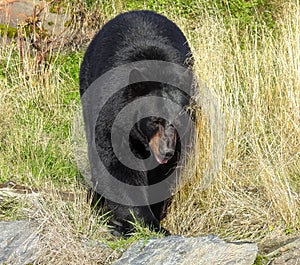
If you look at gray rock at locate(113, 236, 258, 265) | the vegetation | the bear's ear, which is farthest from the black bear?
gray rock at locate(113, 236, 258, 265)

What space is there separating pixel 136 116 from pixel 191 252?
3.92 feet

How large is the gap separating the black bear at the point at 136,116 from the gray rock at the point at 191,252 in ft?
2.34

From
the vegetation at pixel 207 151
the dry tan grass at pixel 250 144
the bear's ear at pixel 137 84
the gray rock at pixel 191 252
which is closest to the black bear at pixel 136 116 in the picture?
the bear's ear at pixel 137 84

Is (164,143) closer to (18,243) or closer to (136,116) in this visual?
(136,116)

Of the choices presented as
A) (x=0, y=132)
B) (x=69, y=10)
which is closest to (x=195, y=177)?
(x=0, y=132)

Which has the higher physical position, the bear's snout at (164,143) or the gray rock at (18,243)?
the bear's snout at (164,143)

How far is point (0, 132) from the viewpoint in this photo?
6.57 meters

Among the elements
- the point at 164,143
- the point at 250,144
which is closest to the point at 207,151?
the point at 250,144

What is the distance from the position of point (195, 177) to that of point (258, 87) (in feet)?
3.45

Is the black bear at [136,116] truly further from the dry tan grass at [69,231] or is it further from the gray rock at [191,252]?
the gray rock at [191,252]

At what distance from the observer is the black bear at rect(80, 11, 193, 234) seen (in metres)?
4.98

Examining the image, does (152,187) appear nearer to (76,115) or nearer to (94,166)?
(94,166)

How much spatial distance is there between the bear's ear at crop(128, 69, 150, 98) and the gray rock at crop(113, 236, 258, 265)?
3.62 feet

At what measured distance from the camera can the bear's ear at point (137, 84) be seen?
Answer: 496 centimetres
